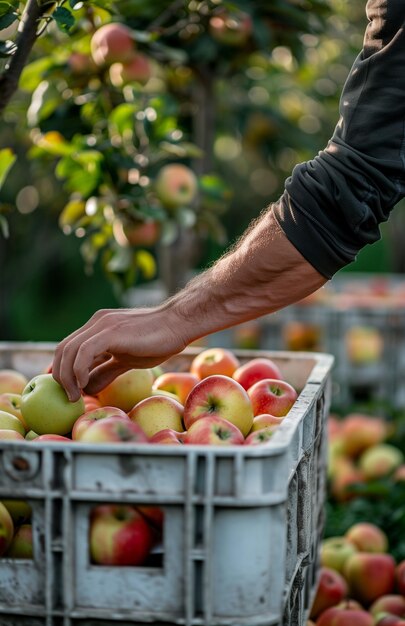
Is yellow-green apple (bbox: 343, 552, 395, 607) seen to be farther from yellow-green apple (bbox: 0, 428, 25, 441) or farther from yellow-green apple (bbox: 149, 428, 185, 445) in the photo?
yellow-green apple (bbox: 0, 428, 25, 441)

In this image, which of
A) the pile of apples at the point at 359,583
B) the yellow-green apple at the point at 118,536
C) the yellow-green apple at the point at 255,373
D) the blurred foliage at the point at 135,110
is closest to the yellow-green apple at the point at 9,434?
the yellow-green apple at the point at 118,536

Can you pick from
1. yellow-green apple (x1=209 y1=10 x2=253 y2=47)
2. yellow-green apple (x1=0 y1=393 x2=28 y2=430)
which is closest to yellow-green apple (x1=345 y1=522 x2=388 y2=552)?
yellow-green apple (x1=0 y1=393 x2=28 y2=430)

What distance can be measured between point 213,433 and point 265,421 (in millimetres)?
205

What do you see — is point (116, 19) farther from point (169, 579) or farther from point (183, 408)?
point (169, 579)

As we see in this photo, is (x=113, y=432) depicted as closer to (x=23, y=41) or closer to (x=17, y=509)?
(x=17, y=509)

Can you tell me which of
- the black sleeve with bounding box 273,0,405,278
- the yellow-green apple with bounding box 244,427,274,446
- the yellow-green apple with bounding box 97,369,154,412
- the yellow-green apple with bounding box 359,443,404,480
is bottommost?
the yellow-green apple with bounding box 359,443,404,480

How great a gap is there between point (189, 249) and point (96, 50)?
1210 millimetres

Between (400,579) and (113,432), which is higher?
(113,432)

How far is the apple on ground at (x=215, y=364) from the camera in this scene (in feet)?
6.44

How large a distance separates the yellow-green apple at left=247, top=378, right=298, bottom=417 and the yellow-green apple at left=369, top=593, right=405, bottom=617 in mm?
747

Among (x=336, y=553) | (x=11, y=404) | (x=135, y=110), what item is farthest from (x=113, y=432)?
(x=135, y=110)

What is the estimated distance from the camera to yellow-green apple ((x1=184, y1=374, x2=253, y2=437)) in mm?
1562

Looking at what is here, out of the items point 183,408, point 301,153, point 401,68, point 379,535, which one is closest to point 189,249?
point 301,153

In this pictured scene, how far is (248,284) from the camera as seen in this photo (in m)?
1.46
